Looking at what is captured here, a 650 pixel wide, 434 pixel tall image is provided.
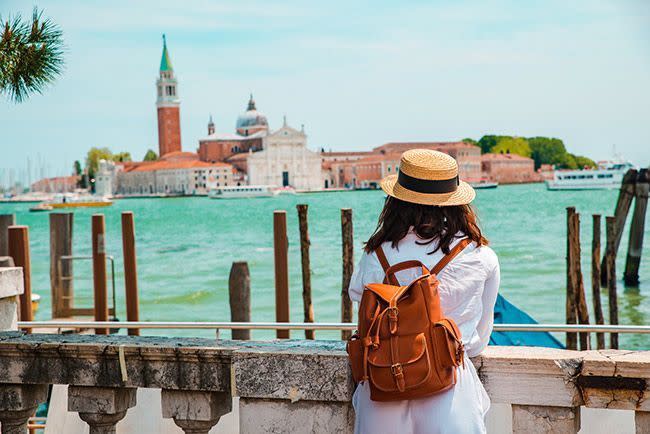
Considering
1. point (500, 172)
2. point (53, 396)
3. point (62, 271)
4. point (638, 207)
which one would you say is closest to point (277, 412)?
point (53, 396)

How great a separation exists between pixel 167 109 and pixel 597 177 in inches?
2602

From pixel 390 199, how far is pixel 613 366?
631mm

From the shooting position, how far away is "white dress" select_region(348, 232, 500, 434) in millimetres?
1943

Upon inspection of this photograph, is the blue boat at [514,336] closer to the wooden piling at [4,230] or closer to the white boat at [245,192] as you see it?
the wooden piling at [4,230]

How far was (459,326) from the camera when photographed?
2.05 m

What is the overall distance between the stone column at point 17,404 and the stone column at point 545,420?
1242 mm

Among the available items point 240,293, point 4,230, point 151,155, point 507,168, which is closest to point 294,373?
point 240,293

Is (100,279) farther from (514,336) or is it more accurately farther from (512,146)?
(512,146)

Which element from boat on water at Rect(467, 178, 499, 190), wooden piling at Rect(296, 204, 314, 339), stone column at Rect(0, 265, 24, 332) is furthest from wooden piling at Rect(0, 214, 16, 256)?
boat on water at Rect(467, 178, 499, 190)

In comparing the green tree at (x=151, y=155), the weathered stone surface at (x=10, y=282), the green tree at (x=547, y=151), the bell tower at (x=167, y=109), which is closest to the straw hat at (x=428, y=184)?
the weathered stone surface at (x=10, y=282)

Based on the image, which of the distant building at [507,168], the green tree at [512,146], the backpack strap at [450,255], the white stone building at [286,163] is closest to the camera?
the backpack strap at [450,255]

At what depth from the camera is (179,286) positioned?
27.3 metres

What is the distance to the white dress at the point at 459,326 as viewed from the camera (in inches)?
76.5

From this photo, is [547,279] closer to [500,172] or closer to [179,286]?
[179,286]
